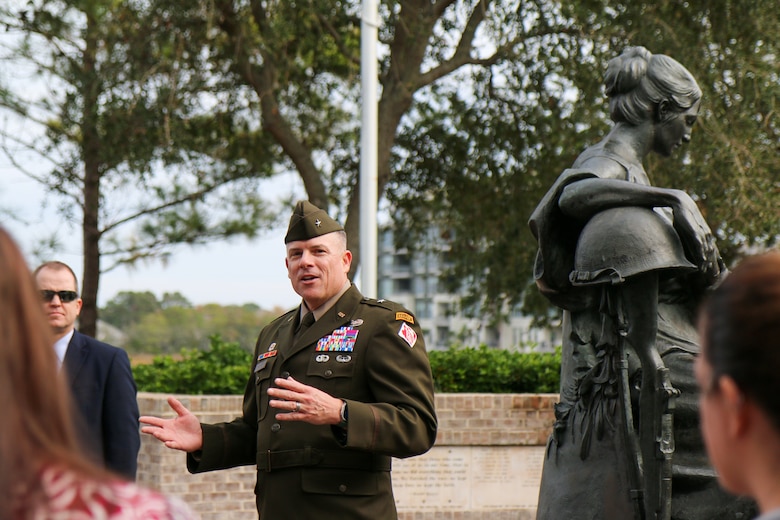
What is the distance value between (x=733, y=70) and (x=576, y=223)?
9.29 metres

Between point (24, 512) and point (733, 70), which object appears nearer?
point (24, 512)

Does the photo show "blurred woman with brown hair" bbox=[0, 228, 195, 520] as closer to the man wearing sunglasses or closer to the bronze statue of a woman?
the bronze statue of a woman

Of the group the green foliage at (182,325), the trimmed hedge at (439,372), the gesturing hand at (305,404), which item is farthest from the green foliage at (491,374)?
the gesturing hand at (305,404)

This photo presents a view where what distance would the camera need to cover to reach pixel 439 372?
37.2ft

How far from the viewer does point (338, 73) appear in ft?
50.2

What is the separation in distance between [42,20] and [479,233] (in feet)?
19.9

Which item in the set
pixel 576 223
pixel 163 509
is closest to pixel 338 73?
pixel 576 223

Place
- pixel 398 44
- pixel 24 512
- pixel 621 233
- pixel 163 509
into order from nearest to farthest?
pixel 24 512 < pixel 163 509 < pixel 621 233 < pixel 398 44

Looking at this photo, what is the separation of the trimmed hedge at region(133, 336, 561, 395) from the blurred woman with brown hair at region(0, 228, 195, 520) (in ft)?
30.2

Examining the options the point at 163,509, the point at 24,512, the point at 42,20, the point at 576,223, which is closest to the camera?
the point at 24,512

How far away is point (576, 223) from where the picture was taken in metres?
4.79

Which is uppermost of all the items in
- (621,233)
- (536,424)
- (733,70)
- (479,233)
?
(733,70)

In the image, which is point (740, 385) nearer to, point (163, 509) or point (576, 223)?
point (163, 509)

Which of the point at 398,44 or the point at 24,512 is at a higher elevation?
the point at 398,44
